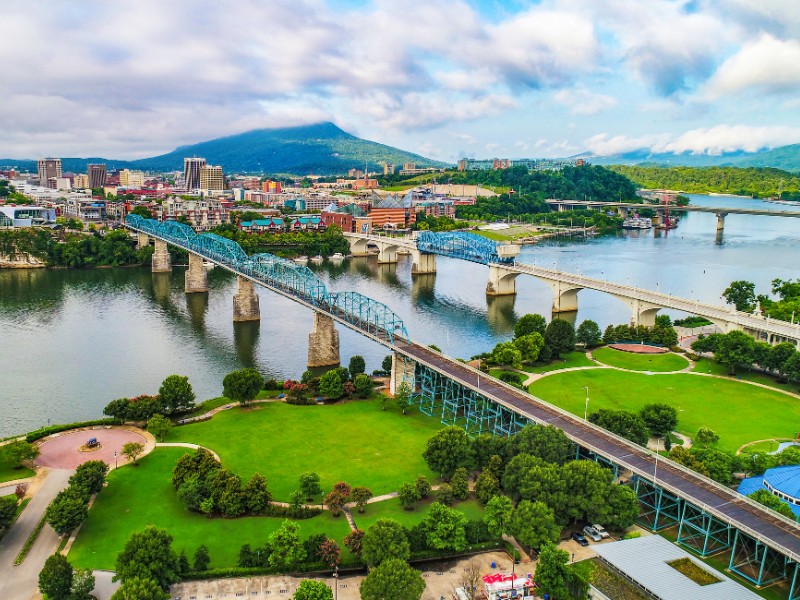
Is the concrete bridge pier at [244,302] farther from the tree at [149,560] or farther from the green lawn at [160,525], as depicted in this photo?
the tree at [149,560]

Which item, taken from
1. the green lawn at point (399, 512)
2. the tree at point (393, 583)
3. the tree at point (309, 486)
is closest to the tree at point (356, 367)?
the tree at point (309, 486)

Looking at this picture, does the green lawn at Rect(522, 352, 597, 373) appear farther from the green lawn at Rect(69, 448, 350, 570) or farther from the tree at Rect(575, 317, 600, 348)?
the green lawn at Rect(69, 448, 350, 570)

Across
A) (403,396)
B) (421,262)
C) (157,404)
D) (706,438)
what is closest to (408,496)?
(403,396)

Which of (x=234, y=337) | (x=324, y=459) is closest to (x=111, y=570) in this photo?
(x=324, y=459)

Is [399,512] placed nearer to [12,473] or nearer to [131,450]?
[131,450]

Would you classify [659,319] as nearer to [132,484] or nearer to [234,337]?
[234,337]
